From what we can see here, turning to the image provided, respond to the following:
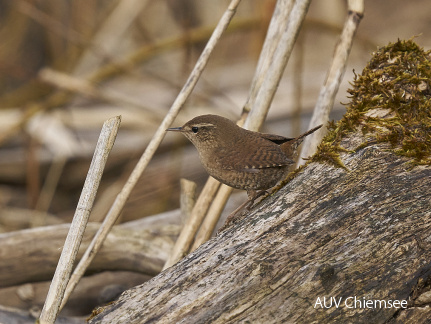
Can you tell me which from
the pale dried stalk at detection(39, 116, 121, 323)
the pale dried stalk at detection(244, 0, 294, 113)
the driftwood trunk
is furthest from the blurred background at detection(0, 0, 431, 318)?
the pale dried stalk at detection(39, 116, 121, 323)

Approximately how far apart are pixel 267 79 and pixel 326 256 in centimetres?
119

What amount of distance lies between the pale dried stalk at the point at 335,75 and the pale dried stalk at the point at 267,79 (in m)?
0.25

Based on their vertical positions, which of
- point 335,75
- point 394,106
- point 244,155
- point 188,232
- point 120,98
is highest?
point 120,98

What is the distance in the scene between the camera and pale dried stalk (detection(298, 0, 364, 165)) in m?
2.72

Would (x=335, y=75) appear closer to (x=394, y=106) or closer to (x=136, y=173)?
(x=394, y=106)

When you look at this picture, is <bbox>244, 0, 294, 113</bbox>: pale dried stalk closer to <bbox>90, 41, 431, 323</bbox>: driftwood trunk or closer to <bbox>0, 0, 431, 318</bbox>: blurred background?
<bbox>90, 41, 431, 323</bbox>: driftwood trunk

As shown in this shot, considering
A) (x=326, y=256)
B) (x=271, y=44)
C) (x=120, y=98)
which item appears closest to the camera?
(x=326, y=256)

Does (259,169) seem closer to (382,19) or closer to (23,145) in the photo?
(23,145)

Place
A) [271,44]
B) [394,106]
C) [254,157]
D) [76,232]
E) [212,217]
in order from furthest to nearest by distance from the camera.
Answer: [271,44] < [212,217] < [254,157] < [394,106] < [76,232]

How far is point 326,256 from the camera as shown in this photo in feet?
6.05

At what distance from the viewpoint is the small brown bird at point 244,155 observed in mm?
2559

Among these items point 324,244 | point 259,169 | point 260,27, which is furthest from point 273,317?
point 260,27

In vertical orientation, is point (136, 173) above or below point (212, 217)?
above

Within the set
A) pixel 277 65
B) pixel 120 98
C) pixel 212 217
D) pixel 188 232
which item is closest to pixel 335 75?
pixel 277 65
